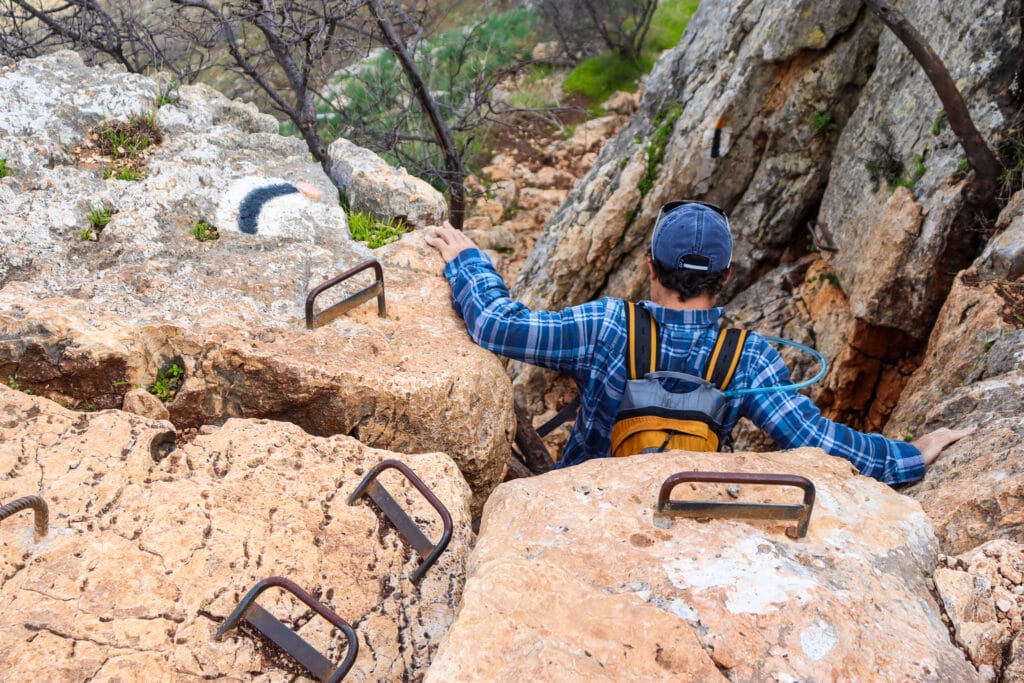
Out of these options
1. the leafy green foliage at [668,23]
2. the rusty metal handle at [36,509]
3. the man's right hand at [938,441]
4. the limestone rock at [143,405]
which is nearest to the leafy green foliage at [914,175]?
the man's right hand at [938,441]

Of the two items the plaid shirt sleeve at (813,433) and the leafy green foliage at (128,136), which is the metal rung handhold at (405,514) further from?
the leafy green foliage at (128,136)

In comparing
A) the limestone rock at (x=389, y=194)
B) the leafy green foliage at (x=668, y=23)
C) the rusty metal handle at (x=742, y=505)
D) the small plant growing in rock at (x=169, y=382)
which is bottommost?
the rusty metal handle at (x=742, y=505)

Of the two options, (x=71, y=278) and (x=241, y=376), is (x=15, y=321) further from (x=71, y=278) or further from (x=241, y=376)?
(x=241, y=376)

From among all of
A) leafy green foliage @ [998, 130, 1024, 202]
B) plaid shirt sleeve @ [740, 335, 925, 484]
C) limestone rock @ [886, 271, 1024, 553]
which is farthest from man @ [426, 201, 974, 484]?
leafy green foliage @ [998, 130, 1024, 202]

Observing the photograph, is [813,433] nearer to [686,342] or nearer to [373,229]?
[686,342]

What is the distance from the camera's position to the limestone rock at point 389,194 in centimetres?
391

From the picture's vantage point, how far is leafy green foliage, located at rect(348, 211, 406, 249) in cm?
366

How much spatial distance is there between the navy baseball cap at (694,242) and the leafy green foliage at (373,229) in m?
1.37

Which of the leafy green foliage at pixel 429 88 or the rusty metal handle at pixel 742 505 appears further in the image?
the leafy green foliage at pixel 429 88

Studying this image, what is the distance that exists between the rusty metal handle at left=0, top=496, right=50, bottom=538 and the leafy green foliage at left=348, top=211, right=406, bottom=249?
→ 1939mm

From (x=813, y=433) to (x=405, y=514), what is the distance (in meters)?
1.69

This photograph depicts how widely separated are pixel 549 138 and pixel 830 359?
31.0 feet

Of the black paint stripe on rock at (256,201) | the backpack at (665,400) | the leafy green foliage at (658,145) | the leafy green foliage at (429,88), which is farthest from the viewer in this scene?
the leafy green foliage at (429,88)

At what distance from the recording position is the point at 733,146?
6199 millimetres
